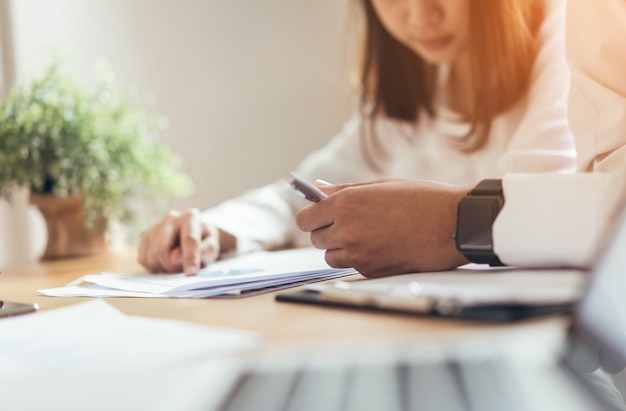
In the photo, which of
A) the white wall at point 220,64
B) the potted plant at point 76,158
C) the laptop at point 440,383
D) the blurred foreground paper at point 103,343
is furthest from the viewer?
the white wall at point 220,64

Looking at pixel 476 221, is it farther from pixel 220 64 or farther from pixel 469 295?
pixel 220 64

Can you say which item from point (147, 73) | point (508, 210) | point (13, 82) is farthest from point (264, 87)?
point (508, 210)

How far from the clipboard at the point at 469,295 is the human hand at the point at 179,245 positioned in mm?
427

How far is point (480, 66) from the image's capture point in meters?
1.36

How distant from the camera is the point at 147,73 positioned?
2.27m

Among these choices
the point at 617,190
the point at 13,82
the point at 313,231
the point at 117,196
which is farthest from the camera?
the point at 13,82

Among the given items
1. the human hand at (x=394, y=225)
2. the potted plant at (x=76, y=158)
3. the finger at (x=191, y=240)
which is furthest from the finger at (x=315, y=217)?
the potted plant at (x=76, y=158)

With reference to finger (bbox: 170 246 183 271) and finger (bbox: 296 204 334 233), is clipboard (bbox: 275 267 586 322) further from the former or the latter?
finger (bbox: 170 246 183 271)

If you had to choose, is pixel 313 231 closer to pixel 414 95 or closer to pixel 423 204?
pixel 423 204

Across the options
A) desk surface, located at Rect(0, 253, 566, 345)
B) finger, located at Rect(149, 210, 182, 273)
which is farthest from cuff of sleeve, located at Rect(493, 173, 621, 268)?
finger, located at Rect(149, 210, 182, 273)

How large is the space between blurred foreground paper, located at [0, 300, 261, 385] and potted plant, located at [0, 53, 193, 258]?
1023mm

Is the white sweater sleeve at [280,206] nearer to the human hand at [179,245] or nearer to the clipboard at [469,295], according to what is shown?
the human hand at [179,245]

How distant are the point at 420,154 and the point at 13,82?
4.25 ft

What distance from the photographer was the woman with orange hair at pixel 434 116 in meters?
1.15
